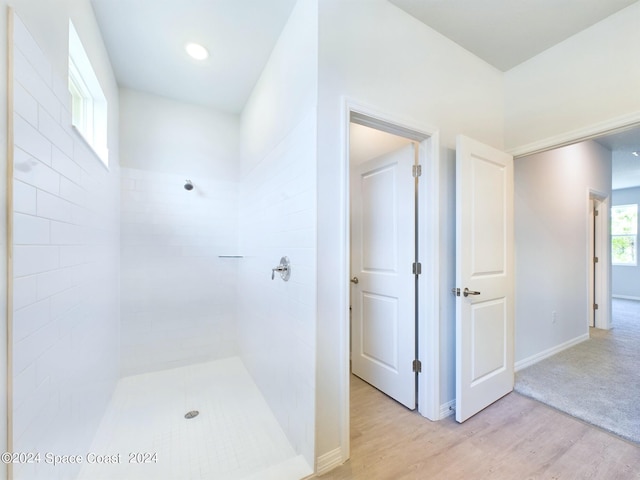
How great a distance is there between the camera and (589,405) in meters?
1.95

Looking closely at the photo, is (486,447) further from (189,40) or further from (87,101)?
(87,101)

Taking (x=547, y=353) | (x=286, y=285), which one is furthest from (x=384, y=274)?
(x=547, y=353)

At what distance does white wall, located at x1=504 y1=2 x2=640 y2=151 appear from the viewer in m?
1.63

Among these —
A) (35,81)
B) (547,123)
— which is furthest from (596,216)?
(35,81)

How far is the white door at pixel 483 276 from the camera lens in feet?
5.94

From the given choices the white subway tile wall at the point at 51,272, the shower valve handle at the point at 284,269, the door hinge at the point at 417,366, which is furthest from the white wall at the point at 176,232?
the door hinge at the point at 417,366

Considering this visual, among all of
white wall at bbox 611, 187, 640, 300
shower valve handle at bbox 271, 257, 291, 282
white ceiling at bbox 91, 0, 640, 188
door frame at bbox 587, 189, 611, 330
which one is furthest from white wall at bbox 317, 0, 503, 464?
white wall at bbox 611, 187, 640, 300

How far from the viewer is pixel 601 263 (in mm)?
Answer: 3906

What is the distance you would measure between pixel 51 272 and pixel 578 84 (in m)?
3.28

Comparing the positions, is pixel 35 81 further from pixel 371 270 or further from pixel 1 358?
pixel 371 270

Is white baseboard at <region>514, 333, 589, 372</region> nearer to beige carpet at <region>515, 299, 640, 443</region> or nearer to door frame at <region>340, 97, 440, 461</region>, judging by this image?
beige carpet at <region>515, 299, 640, 443</region>

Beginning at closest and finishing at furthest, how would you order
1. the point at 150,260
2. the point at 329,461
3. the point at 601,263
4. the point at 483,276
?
the point at 329,461 < the point at 483,276 < the point at 150,260 < the point at 601,263

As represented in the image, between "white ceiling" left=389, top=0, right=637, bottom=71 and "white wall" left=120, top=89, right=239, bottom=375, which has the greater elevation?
"white ceiling" left=389, top=0, right=637, bottom=71

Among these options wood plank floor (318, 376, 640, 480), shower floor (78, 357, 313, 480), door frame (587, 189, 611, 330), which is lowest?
shower floor (78, 357, 313, 480)
